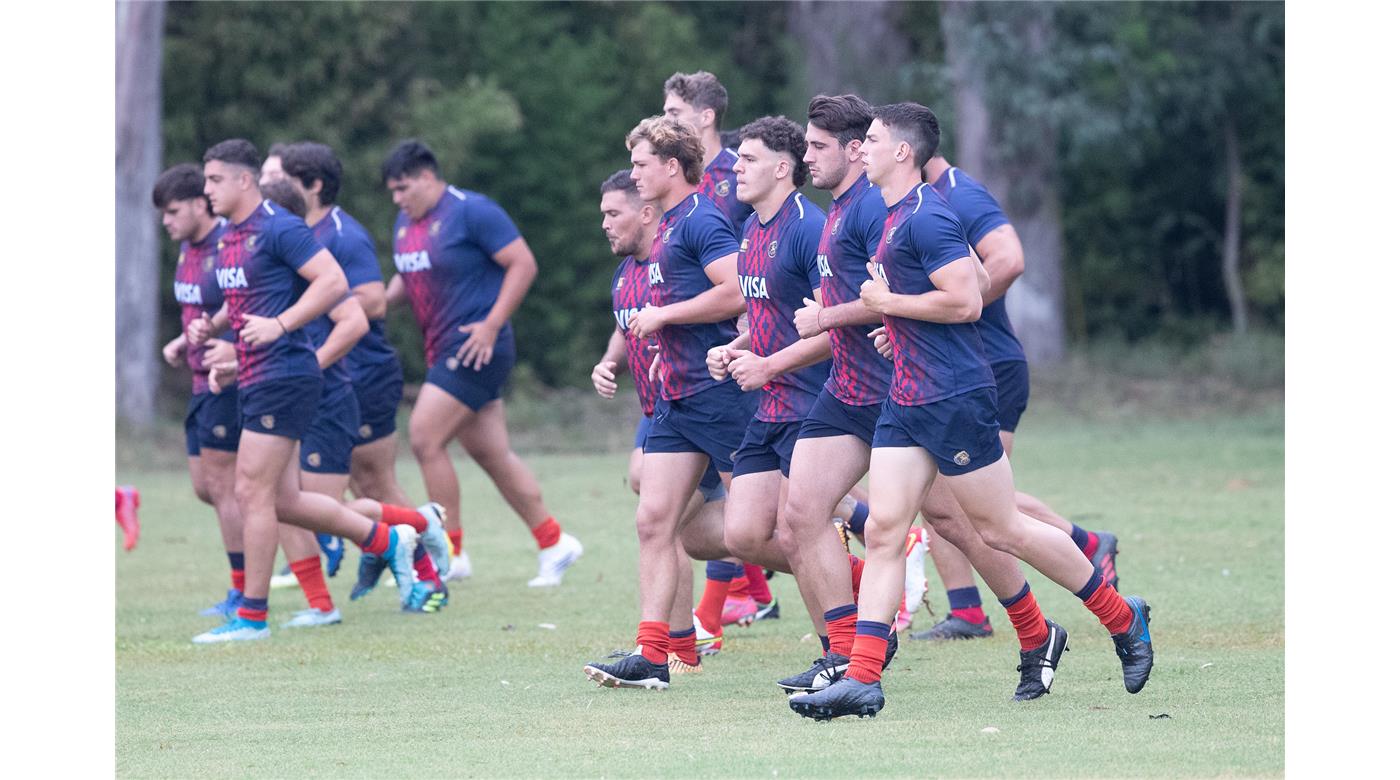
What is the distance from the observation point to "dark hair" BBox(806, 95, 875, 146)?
686 centimetres

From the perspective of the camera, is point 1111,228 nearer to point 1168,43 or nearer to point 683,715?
point 1168,43

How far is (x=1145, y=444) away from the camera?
17844mm

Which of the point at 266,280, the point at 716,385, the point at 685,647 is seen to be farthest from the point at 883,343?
the point at 266,280

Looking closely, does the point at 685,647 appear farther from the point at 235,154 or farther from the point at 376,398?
the point at 376,398

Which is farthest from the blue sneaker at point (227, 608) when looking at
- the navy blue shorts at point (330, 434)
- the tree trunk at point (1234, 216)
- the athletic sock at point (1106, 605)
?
the tree trunk at point (1234, 216)

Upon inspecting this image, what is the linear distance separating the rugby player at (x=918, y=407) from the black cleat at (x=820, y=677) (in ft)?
0.97

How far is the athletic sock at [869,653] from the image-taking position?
6371 millimetres

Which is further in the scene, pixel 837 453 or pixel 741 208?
pixel 741 208

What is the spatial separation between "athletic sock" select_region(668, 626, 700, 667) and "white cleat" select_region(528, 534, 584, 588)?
277 centimetres

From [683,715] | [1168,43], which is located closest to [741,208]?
[683,715]

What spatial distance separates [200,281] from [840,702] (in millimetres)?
4372

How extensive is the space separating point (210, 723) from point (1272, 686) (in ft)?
11.9

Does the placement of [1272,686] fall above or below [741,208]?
below

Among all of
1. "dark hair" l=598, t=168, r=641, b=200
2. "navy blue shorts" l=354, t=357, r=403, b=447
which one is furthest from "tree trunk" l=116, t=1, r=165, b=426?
"dark hair" l=598, t=168, r=641, b=200
